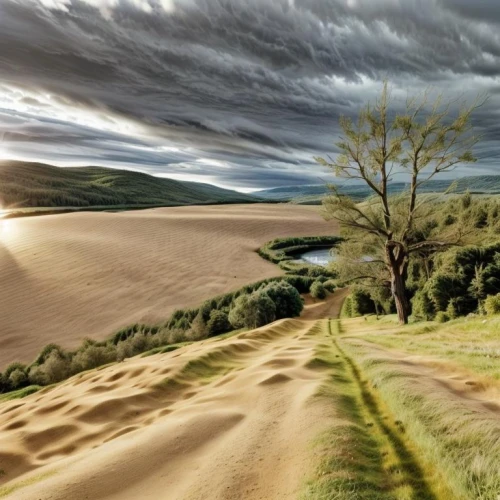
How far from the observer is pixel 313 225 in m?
77.2

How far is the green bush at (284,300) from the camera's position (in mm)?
26859

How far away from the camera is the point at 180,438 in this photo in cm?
488

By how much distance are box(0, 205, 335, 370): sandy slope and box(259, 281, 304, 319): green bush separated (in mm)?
9559

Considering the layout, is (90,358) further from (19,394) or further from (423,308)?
(423,308)

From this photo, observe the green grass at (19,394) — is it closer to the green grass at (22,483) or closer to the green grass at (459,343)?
the green grass at (22,483)

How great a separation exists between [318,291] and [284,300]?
886cm

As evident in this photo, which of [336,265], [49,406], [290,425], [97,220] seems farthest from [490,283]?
[97,220]

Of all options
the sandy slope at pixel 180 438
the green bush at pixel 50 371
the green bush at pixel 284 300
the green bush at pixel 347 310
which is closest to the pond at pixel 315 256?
the green bush at pixel 347 310

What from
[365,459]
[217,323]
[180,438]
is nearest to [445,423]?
[365,459]

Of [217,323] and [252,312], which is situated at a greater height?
[252,312]

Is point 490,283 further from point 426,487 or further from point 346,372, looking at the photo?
point 426,487

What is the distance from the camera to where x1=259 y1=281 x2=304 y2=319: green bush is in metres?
26.9

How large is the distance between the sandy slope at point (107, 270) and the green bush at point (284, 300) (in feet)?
31.4

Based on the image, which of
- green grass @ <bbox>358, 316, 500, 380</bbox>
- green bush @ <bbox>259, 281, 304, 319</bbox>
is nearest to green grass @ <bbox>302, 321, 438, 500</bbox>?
green grass @ <bbox>358, 316, 500, 380</bbox>
